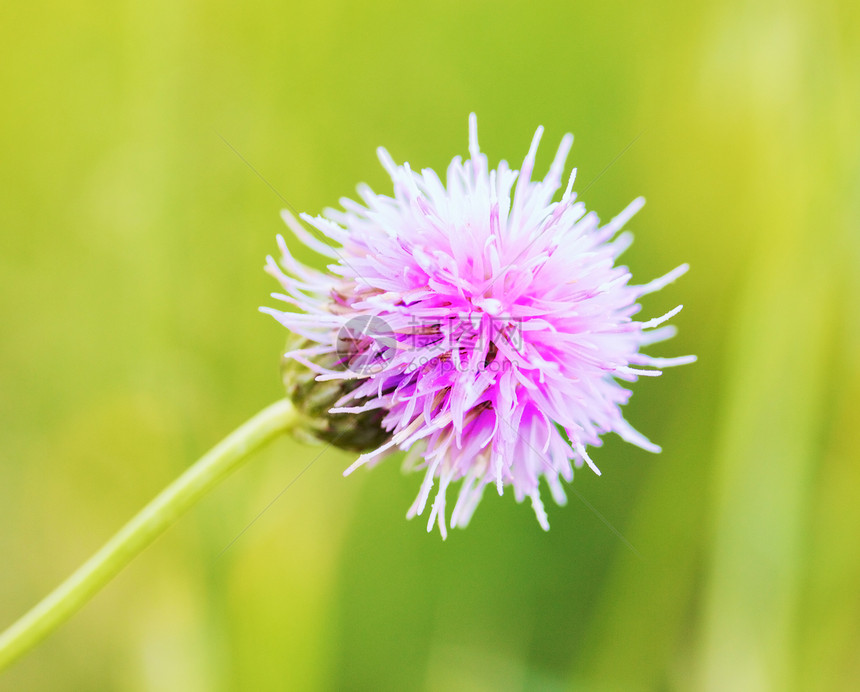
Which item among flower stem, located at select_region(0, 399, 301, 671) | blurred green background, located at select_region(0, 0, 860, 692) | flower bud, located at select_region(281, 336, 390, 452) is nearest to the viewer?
flower stem, located at select_region(0, 399, 301, 671)

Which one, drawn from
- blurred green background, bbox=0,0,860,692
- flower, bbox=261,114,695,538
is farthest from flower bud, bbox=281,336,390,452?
blurred green background, bbox=0,0,860,692

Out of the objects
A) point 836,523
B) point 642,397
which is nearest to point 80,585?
point 642,397

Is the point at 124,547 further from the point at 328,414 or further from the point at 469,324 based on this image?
the point at 469,324

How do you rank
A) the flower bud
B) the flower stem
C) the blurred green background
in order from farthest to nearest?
the blurred green background < the flower bud < the flower stem

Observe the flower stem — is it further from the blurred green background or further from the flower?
the blurred green background

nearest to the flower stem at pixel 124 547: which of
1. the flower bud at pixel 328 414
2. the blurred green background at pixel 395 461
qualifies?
the flower bud at pixel 328 414

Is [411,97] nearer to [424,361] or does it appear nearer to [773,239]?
[773,239]
